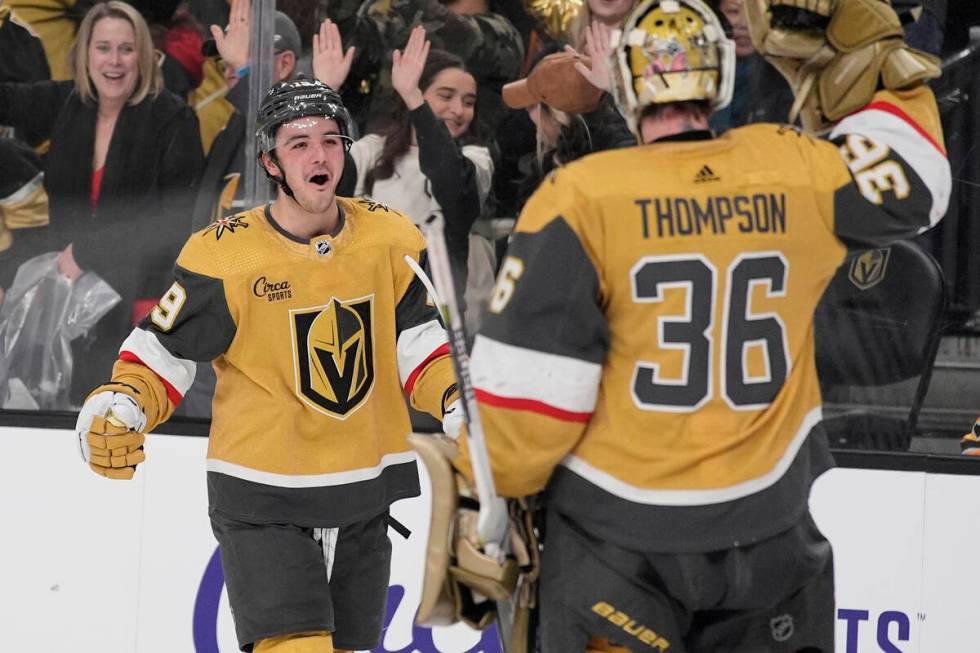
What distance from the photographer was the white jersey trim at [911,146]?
2.05 m

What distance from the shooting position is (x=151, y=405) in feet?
9.19

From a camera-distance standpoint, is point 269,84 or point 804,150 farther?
point 269,84

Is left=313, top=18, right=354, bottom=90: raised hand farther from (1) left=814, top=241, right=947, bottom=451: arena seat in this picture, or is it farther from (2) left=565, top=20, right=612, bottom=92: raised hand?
(1) left=814, top=241, right=947, bottom=451: arena seat

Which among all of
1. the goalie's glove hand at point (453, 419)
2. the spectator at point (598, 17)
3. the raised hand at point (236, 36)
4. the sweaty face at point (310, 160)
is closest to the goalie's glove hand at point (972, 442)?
the spectator at point (598, 17)

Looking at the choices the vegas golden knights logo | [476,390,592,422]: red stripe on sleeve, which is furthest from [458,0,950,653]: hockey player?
the vegas golden knights logo

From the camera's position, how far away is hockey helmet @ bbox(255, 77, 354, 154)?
2822 millimetres

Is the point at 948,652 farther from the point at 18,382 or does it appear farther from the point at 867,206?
the point at 18,382

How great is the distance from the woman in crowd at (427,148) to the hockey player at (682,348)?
1689 millimetres

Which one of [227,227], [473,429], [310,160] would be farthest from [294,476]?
[473,429]

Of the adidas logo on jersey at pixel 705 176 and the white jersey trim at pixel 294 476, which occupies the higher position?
the adidas logo on jersey at pixel 705 176

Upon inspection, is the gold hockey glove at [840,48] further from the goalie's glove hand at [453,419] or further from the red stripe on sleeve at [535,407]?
the goalie's glove hand at [453,419]

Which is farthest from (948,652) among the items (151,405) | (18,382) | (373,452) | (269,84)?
(18,382)

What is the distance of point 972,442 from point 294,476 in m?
1.68

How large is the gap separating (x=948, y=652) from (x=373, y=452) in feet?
5.00
